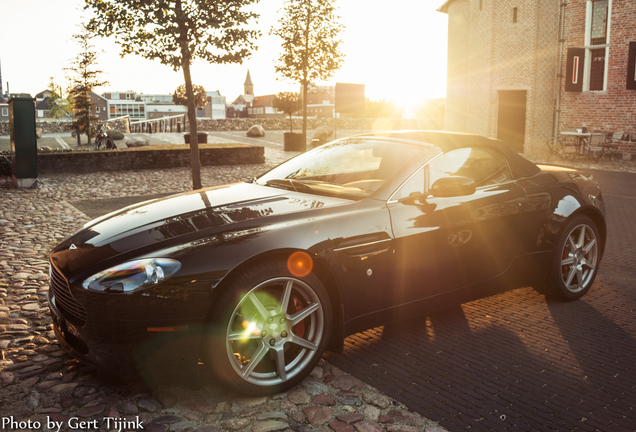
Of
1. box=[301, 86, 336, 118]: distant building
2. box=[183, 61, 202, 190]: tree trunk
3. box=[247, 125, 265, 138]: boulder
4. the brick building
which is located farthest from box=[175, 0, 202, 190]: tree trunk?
box=[301, 86, 336, 118]: distant building

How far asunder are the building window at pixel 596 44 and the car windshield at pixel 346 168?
73.5 ft

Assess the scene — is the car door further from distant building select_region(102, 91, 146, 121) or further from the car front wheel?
distant building select_region(102, 91, 146, 121)

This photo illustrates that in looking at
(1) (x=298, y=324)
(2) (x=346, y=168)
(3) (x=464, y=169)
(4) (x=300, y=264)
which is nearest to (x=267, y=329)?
(1) (x=298, y=324)

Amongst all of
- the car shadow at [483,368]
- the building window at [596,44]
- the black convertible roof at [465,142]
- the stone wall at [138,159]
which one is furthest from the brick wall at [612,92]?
the car shadow at [483,368]

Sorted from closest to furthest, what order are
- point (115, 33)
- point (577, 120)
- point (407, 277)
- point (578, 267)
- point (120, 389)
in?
1. point (120, 389)
2. point (407, 277)
3. point (578, 267)
4. point (115, 33)
5. point (577, 120)

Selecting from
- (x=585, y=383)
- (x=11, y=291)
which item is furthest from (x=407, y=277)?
(x=11, y=291)

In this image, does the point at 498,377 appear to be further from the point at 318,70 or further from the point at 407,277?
the point at 318,70

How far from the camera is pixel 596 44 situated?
78.4ft

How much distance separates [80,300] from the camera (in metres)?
2.96

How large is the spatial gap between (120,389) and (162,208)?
124cm

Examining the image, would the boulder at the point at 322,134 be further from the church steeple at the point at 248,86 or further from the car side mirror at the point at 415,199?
the church steeple at the point at 248,86

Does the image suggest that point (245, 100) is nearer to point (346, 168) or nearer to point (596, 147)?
point (596, 147)

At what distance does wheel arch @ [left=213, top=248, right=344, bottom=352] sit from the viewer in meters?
3.03

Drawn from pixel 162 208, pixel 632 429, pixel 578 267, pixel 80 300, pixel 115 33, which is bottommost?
pixel 632 429
